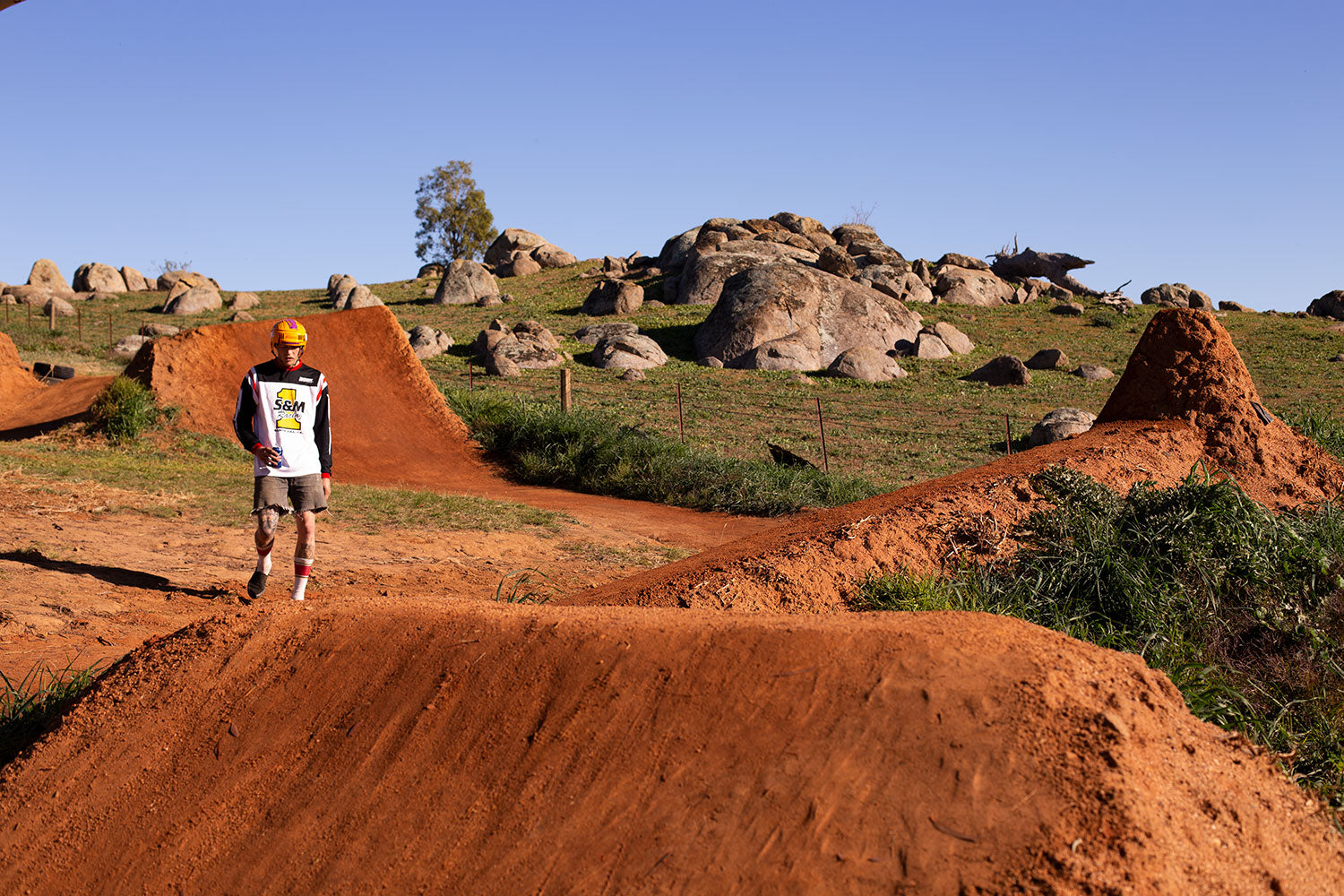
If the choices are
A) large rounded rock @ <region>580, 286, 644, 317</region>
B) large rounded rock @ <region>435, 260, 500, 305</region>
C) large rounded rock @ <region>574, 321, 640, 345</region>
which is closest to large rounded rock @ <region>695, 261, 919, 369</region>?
large rounded rock @ <region>574, 321, 640, 345</region>

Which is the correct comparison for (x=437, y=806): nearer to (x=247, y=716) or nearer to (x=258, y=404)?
(x=247, y=716)

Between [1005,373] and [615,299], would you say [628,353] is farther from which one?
[1005,373]

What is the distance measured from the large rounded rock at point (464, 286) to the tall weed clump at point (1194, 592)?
2974 centimetres

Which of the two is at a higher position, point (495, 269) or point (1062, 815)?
point (495, 269)

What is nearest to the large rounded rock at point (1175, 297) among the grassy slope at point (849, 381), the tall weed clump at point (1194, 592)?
the grassy slope at point (849, 381)

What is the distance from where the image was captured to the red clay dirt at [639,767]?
2.23m

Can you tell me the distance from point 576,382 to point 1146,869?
19.1m

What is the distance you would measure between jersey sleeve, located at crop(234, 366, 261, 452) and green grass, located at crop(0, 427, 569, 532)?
2663 mm

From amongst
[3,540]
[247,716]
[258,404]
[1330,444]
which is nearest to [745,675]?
[247,716]

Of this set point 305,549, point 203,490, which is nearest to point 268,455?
point 305,549

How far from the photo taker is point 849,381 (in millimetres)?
22406

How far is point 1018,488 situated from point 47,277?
40.5m

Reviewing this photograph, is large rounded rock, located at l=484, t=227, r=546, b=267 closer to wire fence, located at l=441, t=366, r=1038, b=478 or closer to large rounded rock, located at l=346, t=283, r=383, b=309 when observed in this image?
large rounded rock, located at l=346, t=283, r=383, b=309

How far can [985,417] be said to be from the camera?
1814 cm
